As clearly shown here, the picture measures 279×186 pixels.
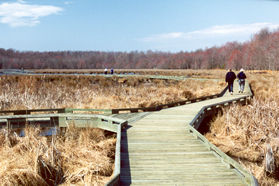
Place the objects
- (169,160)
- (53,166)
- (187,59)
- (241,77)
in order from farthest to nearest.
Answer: (187,59), (241,77), (53,166), (169,160)

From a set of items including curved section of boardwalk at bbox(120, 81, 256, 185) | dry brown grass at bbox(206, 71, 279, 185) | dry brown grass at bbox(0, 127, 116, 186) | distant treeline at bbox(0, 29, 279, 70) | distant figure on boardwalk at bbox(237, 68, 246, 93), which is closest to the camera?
curved section of boardwalk at bbox(120, 81, 256, 185)

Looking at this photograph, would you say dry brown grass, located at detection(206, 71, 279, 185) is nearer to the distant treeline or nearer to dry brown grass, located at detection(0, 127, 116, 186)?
dry brown grass, located at detection(0, 127, 116, 186)

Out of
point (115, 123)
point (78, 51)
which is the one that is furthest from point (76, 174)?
point (78, 51)

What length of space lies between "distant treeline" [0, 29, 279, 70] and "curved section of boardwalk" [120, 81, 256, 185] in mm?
55016

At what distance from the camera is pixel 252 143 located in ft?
30.5

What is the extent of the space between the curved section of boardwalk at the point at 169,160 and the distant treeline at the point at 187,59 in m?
55.0

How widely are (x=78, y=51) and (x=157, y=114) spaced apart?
17235 cm

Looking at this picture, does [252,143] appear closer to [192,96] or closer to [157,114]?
[157,114]

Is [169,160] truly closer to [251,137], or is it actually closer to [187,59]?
[251,137]

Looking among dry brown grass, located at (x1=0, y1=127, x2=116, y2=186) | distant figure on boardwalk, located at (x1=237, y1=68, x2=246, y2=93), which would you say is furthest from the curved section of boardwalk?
distant figure on boardwalk, located at (x1=237, y1=68, x2=246, y2=93)

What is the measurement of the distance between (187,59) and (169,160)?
111723 mm

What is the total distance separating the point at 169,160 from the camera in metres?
6.21

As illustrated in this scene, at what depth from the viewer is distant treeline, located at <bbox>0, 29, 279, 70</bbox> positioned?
63.8 metres

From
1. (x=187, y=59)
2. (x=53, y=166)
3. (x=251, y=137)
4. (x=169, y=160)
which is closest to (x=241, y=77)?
(x=251, y=137)
